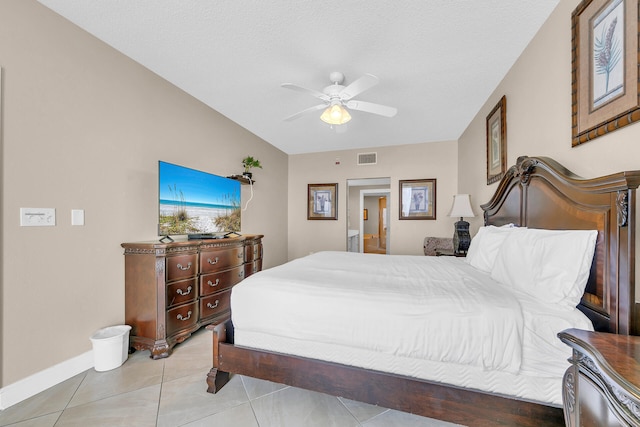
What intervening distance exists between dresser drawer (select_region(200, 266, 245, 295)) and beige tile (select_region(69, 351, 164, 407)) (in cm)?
71

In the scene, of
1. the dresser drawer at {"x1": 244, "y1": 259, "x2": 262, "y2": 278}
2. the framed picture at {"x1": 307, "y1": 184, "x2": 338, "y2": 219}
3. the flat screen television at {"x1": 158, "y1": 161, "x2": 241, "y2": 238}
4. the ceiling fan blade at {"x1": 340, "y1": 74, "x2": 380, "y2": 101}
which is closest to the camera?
the ceiling fan blade at {"x1": 340, "y1": 74, "x2": 380, "y2": 101}

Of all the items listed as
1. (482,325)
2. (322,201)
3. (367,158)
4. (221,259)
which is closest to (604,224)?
(482,325)

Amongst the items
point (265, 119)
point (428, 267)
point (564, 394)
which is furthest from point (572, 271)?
point (265, 119)

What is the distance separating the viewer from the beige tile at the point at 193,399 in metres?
1.53

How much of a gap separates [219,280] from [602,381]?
9.29 ft

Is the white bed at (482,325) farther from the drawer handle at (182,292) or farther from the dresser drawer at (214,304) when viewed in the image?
the dresser drawer at (214,304)

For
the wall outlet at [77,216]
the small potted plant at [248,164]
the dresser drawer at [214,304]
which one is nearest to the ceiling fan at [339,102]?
the small potted plant at [248,164]

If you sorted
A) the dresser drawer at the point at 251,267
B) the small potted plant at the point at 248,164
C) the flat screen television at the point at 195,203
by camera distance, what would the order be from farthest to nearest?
the small potted plant at the point at 248,164 < the dresser drawer at the point at 251,267 < the flat screen television at the point at 195,203

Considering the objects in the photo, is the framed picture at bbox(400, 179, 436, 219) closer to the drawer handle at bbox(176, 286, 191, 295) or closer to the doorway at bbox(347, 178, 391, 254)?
the doorway at bbox(347, 178, 391, 254)

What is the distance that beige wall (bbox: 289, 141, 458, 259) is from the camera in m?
4.77

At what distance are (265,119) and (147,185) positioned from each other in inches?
74.1

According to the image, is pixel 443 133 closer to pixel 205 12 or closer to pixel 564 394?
pixel 205 12

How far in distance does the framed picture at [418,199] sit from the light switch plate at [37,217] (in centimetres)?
478

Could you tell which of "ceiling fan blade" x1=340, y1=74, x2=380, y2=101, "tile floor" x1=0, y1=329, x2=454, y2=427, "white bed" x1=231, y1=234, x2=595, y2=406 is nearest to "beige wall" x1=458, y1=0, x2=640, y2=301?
"white bed" x1=231, y1=234, x2=595, y2=406
